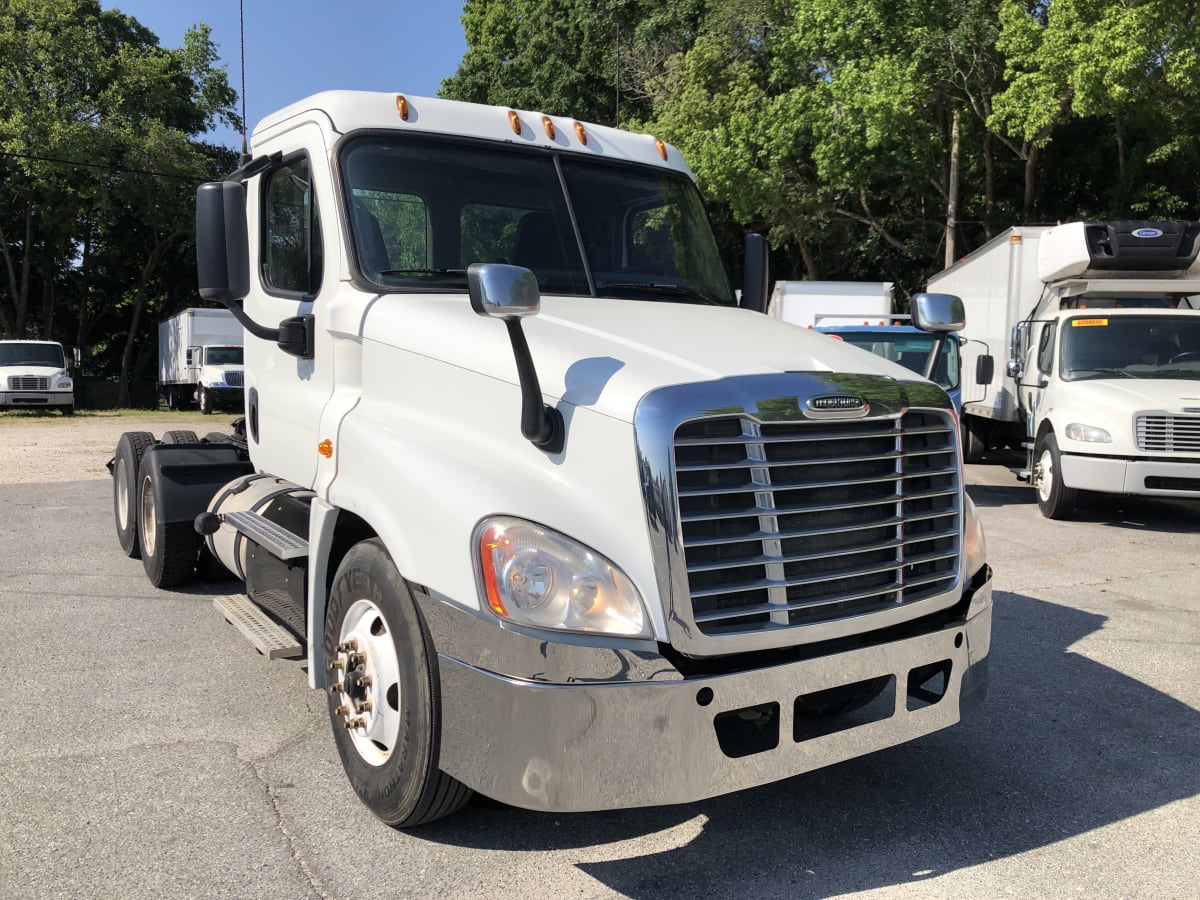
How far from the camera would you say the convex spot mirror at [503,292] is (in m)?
3.03

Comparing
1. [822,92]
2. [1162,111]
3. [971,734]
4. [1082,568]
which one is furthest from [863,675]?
[822,92]

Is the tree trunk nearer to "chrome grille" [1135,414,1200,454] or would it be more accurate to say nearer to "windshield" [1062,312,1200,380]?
"windshield" [1062,312,1200,380]

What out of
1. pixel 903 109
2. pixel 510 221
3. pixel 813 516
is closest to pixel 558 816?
pixel 813 516

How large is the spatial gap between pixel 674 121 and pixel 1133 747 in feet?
79.3

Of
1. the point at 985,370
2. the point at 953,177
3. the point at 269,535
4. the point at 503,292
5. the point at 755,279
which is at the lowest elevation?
the point at 269,535

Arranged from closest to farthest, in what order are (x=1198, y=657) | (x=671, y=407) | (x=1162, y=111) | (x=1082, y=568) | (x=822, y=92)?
1. (x=671, y=407)
2. (x=1198, y=657)
3. (x=1082, y=568)
4. (x=1162, y=111)
5. (x=822, y=92)

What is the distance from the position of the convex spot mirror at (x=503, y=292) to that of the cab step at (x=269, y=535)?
1618mm

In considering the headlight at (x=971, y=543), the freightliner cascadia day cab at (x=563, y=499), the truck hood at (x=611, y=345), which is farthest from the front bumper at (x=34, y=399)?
the headlight at (x=971, y=543)

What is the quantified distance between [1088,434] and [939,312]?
6648 millimetres

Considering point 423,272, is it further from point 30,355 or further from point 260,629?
point 30,355

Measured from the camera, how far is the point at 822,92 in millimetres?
23484

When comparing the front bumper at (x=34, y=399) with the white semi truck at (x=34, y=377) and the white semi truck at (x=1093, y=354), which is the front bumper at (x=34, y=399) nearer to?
the white semi truck at (x=34, y=377)

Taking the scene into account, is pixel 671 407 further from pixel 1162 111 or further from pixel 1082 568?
pixel 1162 111

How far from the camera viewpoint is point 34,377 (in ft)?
86.4
